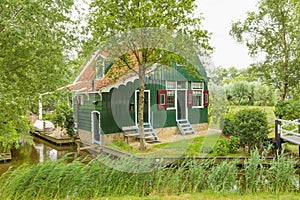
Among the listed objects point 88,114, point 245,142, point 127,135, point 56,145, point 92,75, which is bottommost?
point 56,145

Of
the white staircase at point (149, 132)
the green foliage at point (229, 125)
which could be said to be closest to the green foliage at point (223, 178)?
the white staircase at point (149, 132)

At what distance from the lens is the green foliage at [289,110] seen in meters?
6.64

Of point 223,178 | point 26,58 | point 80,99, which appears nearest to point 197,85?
point 223,178

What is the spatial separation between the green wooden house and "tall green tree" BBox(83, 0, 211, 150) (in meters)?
0.17

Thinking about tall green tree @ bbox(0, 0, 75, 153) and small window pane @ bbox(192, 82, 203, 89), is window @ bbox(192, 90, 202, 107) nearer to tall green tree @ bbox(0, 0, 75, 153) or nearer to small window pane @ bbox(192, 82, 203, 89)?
small window pane @ bbox(192, 82, 203, 89)

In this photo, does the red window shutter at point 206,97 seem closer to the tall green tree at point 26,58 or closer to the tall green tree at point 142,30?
the tall green tree at point 142,30

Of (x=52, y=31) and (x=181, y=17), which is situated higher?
(x=181, y=17)

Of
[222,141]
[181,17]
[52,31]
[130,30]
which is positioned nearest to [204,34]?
[181,17]

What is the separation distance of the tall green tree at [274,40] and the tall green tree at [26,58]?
718 cm

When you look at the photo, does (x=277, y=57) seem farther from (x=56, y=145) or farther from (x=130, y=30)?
(x=56, y=145)

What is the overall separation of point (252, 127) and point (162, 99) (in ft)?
8.43

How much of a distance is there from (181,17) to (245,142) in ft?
10.7

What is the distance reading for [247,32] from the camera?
8.51 m

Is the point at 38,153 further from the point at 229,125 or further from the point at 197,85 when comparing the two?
the point at 197,85
